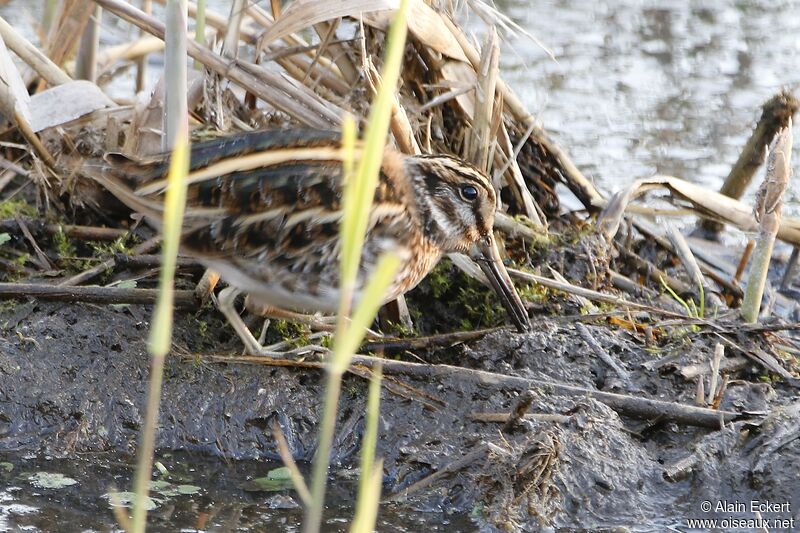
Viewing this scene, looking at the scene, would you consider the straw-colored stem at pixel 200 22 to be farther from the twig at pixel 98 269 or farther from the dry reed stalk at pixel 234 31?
the twig at pixel 98 269

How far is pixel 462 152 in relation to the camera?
5.09 metres

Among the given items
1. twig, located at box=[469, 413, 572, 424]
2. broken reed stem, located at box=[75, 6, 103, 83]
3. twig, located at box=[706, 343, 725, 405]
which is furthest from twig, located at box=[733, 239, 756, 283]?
broken reed stem, located at box=[75, 6, 103, 83]

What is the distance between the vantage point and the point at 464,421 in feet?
13.1

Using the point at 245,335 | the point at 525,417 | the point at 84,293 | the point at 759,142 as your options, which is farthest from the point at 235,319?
the point at 759,142

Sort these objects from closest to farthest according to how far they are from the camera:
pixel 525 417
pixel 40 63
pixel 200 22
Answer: pixel 525 417
pixel 200 22
pixel 40 63

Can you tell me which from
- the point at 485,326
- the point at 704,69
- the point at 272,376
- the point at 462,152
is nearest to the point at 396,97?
the point at 462,152

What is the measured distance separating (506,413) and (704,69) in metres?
4.47

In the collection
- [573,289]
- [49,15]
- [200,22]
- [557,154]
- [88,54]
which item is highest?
[49,15]

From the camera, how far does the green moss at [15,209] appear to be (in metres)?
4.86

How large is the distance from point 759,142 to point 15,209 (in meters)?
3.40

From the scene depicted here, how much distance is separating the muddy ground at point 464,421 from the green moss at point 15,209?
64 centimetres

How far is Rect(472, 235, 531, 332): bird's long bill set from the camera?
4.42 m

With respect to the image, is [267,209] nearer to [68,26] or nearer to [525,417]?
[525,417]

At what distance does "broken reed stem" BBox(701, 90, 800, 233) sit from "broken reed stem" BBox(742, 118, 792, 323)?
0.82m
